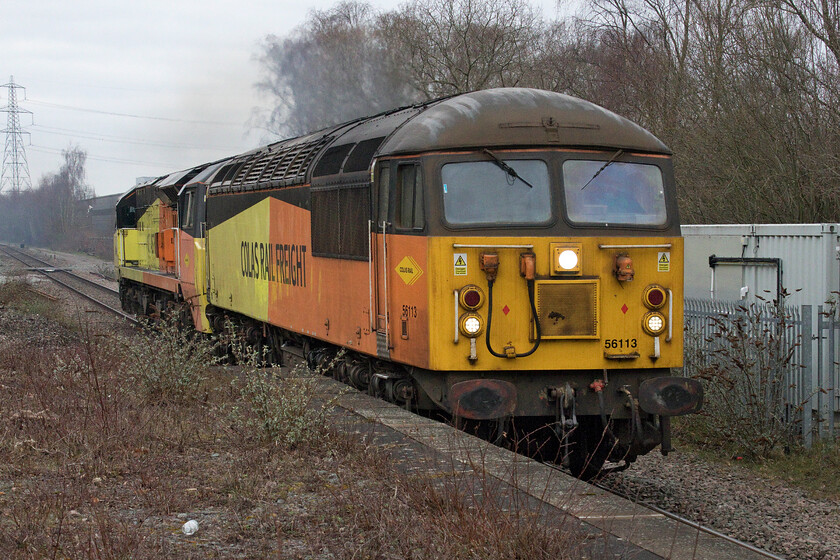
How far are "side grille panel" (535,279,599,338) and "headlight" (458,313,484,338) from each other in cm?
48

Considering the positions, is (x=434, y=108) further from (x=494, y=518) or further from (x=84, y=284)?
(x=84, y=284)

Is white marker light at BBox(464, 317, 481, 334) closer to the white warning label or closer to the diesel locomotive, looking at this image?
the diesel locomotive

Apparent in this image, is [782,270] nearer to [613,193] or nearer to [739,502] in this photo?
[739,502]

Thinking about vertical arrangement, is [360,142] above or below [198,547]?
above

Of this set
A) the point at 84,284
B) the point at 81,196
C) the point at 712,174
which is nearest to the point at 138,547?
the point at 712,174

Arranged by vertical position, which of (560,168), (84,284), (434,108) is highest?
(434,108)

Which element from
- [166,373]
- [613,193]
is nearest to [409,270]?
[613,193]

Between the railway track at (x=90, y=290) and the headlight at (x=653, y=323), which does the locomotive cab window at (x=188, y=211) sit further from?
the headlight at (x=653, y=323)

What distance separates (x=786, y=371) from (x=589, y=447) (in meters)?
2.88

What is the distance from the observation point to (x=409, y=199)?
24.4 feet

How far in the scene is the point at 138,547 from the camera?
4512mm

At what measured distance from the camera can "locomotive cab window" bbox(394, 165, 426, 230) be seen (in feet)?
23.9

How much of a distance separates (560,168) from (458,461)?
2.56 m

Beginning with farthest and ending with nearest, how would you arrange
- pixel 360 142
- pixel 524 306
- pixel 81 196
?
pixel 81 196 → pixel 360 142 → pixel 524 306
